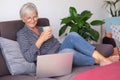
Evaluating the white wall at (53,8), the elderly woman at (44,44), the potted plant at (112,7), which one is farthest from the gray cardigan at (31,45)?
the potted plant at (112,7)

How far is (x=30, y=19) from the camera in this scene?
226 centimetres

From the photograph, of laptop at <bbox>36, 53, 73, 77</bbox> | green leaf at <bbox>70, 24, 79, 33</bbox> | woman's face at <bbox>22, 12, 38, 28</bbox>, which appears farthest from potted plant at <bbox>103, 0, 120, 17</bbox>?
laptop at <bbox>36, 53, 73, 77</bbox>

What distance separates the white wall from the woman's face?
0.39 meters

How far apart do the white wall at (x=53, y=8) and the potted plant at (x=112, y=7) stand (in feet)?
0.33

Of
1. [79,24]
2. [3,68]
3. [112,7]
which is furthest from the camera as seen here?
[112,7]

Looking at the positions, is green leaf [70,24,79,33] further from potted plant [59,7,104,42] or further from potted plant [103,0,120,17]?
potted plant [103,0,120,17]

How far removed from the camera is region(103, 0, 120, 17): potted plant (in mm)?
3707

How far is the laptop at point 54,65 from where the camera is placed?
187 cm

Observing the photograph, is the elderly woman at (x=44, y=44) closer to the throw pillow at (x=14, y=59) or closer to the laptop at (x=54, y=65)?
the throw pillow at (x=14, y=59)

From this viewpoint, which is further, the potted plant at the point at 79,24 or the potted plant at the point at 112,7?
the potted plant at the point at 112,7

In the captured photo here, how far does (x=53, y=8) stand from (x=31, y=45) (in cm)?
101

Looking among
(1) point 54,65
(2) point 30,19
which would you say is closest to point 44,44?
(2) point 30,19

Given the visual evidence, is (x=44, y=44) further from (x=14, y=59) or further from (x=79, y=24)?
(x=79, y=24)

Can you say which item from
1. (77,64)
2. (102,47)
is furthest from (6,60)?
(102,47)
